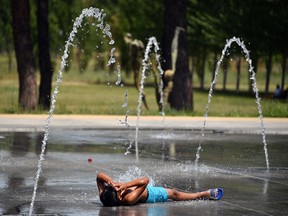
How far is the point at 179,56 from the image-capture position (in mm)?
32469

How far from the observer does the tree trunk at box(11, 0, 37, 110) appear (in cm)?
3112

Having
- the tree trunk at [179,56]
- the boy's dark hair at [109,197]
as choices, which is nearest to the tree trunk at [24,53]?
the tree trunk at [179,56]

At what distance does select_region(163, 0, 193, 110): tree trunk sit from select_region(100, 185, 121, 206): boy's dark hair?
20533 millimetres

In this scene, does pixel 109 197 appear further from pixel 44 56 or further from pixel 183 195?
pixel 44 56

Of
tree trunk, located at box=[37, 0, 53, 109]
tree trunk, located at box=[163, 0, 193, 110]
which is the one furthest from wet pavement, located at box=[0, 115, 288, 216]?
tree trunk, located at box=[37, 0, 53, 109]

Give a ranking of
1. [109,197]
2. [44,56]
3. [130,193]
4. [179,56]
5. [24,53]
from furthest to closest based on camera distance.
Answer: [44,56] < [179,56] < [24,53] < [130,193] < [109,197]

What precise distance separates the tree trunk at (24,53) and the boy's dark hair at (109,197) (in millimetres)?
19472

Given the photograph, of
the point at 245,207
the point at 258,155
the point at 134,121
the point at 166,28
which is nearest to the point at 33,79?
the point at 166,28

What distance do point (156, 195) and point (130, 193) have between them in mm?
505

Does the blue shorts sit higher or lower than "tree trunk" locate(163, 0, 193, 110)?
lower

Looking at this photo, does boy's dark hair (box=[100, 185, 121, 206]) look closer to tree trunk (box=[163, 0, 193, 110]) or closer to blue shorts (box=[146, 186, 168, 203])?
blue shorts (box=[146, 186, 168, 203])

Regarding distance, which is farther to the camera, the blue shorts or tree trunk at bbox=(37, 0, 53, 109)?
tree trunk at bbox=(37, 0, 53, 109)

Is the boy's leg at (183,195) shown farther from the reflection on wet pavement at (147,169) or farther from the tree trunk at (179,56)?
the tree trunk at (179,56)

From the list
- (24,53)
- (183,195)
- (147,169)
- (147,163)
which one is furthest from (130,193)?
(24,53)
